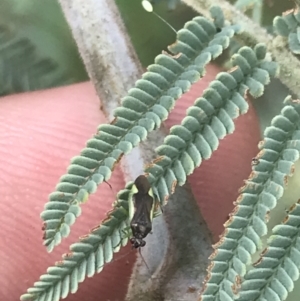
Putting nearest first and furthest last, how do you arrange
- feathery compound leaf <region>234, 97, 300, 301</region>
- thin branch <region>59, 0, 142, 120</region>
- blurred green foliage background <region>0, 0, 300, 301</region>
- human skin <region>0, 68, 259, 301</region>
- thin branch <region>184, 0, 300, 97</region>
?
feathery compound leaf <region>234, 97, 300, 301</region> < thin branch <region>184, 0, 300, 97</region> < thin branch <region>59, 0, 142, 120</region> < human skin <region>0, 68, 259, 301</region> < blurred green foliage background <region>0, 0, 300, 301</region>

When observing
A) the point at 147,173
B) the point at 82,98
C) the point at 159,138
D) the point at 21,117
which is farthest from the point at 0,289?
the point at 147,173

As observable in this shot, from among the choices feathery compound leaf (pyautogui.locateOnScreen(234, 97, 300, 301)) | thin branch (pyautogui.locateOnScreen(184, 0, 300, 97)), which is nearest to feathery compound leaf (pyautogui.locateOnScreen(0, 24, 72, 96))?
thin branch (pyautogui.locateOnScreen(184, 0, 300, 97))

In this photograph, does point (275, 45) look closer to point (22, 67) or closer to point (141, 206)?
point (141, 206)

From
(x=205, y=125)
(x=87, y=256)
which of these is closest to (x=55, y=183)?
(x=87, y=256)

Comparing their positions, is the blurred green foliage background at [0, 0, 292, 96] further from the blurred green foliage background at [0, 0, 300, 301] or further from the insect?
the insect

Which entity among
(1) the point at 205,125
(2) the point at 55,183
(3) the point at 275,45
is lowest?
(2) the point at 55,183

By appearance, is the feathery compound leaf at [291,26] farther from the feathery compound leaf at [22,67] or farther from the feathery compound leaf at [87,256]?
the feathery compound leaf at [22,67]
